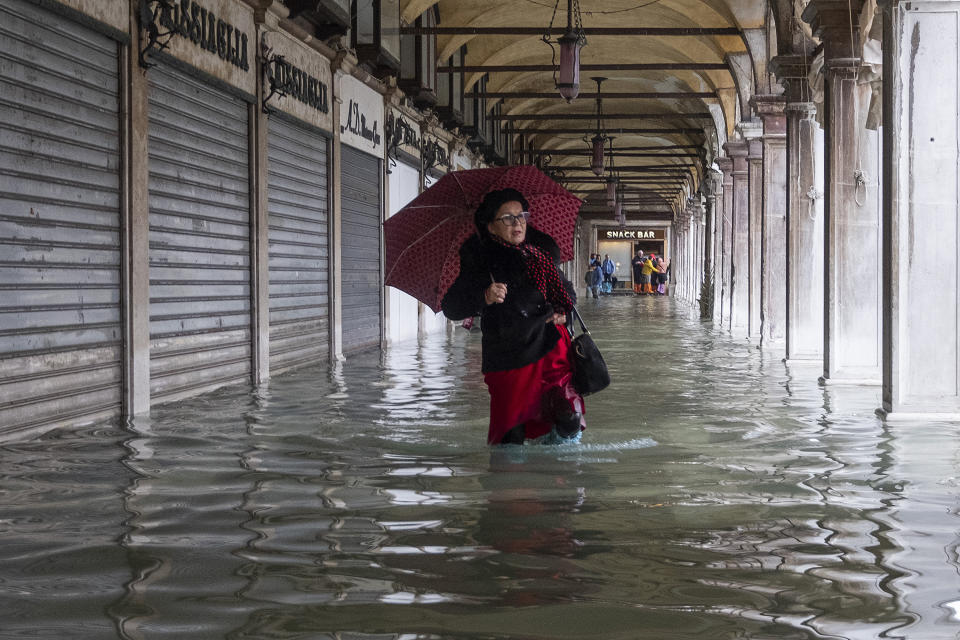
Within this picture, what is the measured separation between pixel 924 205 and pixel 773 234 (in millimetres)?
8434

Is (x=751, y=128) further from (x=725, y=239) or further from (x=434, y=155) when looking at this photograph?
(x=434, y=155)

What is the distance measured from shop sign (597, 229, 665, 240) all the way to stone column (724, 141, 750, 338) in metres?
45.4

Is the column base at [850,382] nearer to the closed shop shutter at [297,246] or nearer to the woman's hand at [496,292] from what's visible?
the closed shop shutter at [297,246]

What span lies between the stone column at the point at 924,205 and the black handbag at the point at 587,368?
271 cm

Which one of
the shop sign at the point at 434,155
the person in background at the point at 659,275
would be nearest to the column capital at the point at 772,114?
the shop sign at the point at 434,155

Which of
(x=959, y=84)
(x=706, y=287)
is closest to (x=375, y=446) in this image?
(x=959, y=84)

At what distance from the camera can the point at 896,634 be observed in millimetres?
3066

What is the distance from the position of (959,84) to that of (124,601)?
20.8 ft

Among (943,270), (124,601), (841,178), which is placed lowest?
(124,601)

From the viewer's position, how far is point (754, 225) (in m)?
19.3

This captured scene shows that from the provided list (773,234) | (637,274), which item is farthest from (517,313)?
(637,274)

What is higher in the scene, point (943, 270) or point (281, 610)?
point (943, 270)

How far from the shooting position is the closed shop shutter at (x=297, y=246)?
39.5 feet

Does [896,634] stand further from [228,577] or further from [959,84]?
[959,84]
